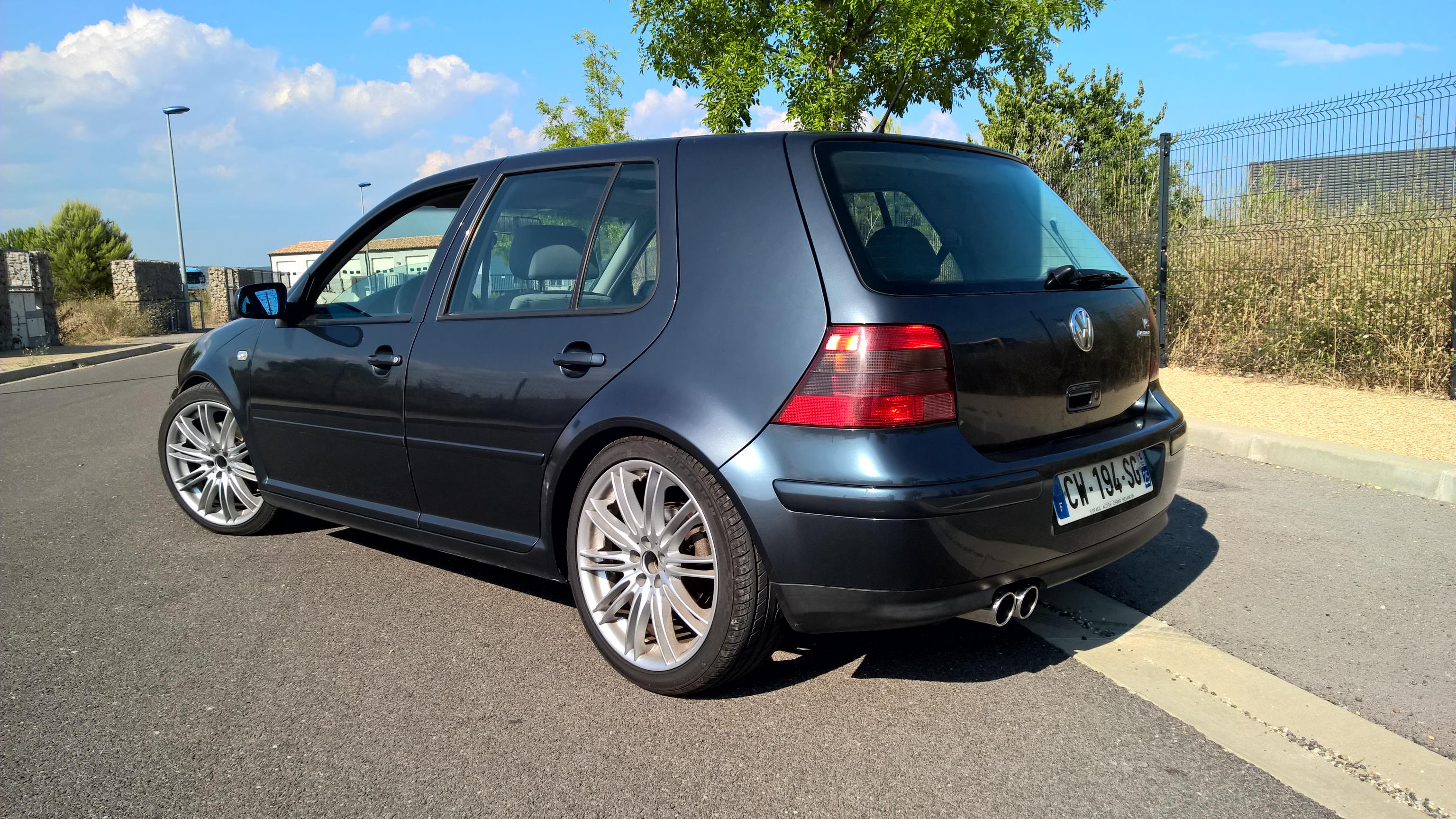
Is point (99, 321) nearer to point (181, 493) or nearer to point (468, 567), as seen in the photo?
point (181, 493)

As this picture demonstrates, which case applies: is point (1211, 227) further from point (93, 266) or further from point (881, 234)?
point (93, 266)

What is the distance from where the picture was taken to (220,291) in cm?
3656

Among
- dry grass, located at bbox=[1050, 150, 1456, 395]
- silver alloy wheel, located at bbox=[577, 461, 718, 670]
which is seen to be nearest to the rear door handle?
silver alloy wheel, located at bbox=[577, 461, 718, 670]

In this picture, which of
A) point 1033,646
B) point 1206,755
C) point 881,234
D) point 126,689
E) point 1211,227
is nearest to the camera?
point 1206,755

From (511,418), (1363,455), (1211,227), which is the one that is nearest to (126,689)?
(511,418)

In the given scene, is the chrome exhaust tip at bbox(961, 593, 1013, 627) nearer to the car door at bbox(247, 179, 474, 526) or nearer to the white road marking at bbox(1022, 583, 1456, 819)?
the white road marking at bbox(1022, 583, 1456, 819)

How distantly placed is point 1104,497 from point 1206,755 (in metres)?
0.74

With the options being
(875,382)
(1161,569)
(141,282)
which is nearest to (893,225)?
(875,382)

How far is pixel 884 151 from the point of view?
3.03 metres

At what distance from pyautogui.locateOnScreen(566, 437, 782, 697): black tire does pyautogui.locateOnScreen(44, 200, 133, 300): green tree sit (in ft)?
111

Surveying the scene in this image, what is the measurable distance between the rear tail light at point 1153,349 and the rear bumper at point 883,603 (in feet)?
3.26

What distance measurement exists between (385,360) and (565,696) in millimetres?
1474

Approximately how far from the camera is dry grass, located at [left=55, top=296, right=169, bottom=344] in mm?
23375

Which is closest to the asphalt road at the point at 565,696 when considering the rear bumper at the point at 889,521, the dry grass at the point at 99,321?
the rear bumper at the point at 889,521
